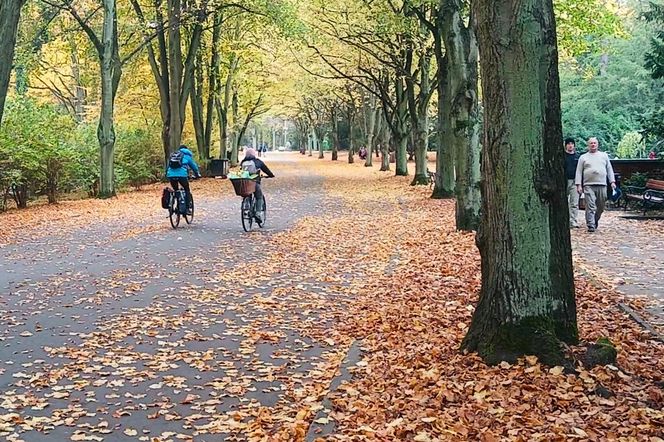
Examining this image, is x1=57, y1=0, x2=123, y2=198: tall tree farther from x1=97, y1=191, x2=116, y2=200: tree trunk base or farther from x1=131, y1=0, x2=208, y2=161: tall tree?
x1=131, y1=0, x2=208, y2=161: tall tree

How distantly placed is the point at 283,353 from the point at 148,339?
153 centimetres

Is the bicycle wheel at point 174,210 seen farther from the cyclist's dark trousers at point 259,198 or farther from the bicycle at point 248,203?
the cyclist's dark trousers at point 259,198

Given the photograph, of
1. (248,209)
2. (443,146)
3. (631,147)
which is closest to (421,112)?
(443,146)

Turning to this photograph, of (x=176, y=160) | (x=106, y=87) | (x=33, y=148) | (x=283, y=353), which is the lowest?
(x=283, y=353)

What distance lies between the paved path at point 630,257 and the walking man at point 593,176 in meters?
0.73

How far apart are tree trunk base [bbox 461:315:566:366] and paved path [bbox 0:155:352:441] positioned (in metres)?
1.56

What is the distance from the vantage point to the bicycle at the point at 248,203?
53.6ft

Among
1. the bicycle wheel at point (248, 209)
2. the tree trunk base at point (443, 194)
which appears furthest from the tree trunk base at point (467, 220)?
the tree trunk base at point (443, 194)

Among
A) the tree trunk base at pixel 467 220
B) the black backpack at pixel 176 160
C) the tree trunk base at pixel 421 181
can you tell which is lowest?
the tree trunk base at pixel 467 220

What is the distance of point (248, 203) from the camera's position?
55.6 ft

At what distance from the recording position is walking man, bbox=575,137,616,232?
48.7ft

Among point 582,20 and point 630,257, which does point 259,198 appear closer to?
point 630,257

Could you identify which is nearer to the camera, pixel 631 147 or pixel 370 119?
pixel 631 147

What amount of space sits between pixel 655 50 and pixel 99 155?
63.5ft
